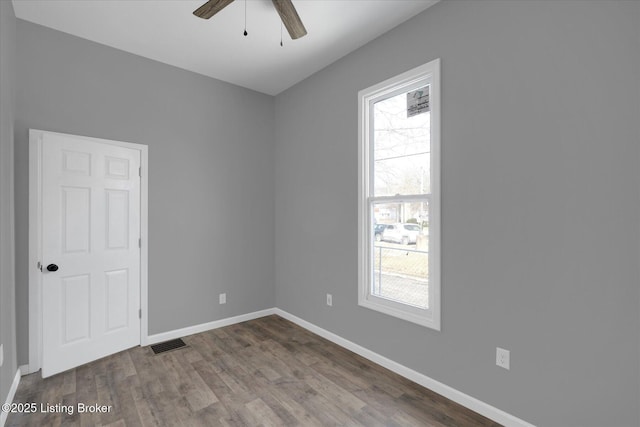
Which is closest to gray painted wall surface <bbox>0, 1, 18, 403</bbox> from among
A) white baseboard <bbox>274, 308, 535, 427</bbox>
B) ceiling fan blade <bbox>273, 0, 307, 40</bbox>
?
ceiling fan blade <bbox>273, 0, 307, 40</bbox>

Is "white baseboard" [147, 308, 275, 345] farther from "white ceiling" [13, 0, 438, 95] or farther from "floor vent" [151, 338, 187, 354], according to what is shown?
"white ceiling" [13, 0, 438, 95]

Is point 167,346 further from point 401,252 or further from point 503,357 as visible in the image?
point 503,357

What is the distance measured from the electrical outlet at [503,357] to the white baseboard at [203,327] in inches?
112

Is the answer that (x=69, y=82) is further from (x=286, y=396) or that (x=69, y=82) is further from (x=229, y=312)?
(x=286, y=396)

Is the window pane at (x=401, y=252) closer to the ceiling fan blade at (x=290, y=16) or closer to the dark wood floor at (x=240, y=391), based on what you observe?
the dark wood floor at (x=240, y=391)

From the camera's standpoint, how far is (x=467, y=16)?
2.18 metres

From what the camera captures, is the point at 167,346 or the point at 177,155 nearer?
the point at 167,346

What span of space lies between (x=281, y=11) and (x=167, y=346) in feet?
10.6

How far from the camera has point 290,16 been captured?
2213 mm

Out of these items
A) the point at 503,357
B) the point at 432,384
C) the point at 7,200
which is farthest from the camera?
the point at 432,384

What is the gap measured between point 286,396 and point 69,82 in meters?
3.30

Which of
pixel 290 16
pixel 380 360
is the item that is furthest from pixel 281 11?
pixel 380 360

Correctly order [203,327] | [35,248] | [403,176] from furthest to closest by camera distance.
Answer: [203,327] < [403,176] < [35,248]

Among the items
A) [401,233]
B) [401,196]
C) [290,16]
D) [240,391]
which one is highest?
[290,16]
